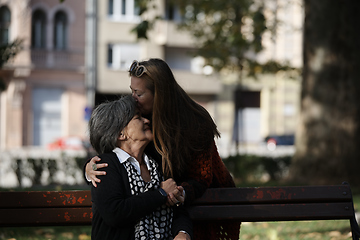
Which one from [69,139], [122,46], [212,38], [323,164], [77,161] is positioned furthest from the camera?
[122,46]

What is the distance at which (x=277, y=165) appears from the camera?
15.4 meters

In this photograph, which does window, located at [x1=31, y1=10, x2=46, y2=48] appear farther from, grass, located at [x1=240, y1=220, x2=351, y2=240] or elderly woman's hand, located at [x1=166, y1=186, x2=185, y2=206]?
elderly woman's hand, located at [x1=166, y1=186, x2=185, y2=206]

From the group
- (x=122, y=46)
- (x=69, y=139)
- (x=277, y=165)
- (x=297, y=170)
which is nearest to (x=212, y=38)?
(x=277, y=165)

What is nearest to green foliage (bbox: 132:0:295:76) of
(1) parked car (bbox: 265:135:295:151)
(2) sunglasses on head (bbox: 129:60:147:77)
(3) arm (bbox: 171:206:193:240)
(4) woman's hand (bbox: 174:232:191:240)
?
(2) sunglasses on head (bbox: 129:60:147:77)

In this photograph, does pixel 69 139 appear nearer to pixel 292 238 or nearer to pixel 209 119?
pixel 292 238

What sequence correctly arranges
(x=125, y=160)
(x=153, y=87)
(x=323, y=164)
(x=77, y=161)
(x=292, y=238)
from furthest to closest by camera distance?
(x=77, y=161), (x=323, y=164), (x=292, y=238), (x=153, y=87), (x=125, y=160)

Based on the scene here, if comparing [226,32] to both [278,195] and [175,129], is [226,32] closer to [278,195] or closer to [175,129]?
[278,195]

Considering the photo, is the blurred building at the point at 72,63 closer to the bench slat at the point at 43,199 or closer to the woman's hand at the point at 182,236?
the bench slat at the point at 43,199

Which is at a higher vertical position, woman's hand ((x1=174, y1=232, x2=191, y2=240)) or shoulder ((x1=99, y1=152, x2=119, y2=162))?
shoulder ((x1=99, y1=152, x2=119, y2=162))

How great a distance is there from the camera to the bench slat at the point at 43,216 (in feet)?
12.3

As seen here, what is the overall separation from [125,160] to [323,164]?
8.73m

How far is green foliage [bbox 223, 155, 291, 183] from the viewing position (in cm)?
1501

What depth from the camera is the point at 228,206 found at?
150 inches

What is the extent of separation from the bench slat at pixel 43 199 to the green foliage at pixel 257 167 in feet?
37.1
